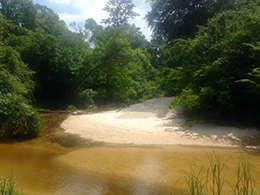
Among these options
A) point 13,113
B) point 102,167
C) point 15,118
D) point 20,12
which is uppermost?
point 20,12

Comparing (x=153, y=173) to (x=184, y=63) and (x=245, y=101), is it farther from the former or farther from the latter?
(x=184, y=63)

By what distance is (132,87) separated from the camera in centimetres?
1797

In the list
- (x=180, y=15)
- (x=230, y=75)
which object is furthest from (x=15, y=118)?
(x=180, y=15)

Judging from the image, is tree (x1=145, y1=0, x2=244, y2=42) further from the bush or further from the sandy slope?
the bush

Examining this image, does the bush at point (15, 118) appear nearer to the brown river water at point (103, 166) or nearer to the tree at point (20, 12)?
the brown river water at point (103, 166)

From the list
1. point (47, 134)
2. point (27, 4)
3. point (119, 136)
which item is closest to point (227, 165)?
point (119, 136)

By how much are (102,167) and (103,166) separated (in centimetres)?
7

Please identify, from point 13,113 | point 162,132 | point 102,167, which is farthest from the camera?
point 162,132

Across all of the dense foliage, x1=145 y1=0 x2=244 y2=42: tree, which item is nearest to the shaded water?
the dense foliage

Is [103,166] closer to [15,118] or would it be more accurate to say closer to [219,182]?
[219,182]

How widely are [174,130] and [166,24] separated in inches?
496

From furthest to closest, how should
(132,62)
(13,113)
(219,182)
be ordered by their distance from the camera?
(132,62)
(13,113)
(219,182)

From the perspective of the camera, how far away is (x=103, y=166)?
19.7 ft

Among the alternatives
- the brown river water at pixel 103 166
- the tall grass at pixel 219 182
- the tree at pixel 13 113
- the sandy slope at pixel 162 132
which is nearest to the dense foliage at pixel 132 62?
the tree at pixel 13 113
